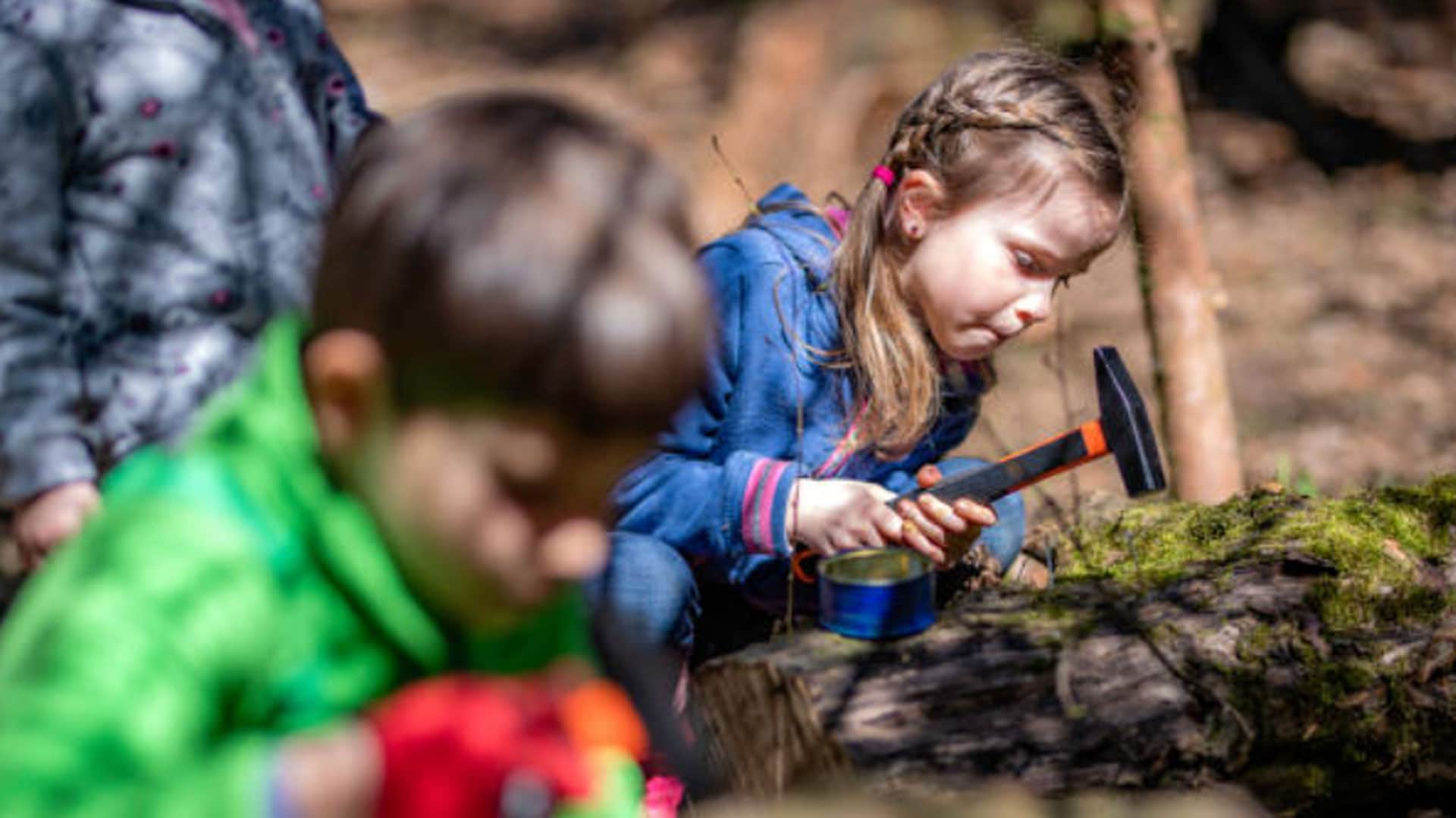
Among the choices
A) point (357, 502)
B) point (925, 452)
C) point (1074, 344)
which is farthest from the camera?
point (1074, 344)

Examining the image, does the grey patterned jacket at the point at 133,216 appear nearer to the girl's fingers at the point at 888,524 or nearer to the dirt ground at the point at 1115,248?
the girl's fingers at the point at 888,524

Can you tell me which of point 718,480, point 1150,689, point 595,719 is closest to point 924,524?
point 718,480

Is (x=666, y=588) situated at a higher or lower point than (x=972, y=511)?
lower

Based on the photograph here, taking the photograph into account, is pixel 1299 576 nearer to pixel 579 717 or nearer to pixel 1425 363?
pixel 579 717

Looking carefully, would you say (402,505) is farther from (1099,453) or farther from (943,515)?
(1099,453)

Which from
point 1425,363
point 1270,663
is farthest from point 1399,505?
point 1425,363

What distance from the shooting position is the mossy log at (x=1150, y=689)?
188 centimetres

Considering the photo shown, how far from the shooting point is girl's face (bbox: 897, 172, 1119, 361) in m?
2.42

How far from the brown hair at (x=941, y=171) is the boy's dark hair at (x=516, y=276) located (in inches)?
53.8

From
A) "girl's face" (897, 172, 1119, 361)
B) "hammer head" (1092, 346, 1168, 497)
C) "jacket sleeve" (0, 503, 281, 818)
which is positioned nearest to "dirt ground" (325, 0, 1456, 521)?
"girl's face" (897, 172, 1119, 361)

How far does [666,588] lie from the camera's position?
8.06 feet

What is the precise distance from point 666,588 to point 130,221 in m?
1.07

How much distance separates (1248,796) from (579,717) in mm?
1143

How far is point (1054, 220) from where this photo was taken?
2.41 metres
